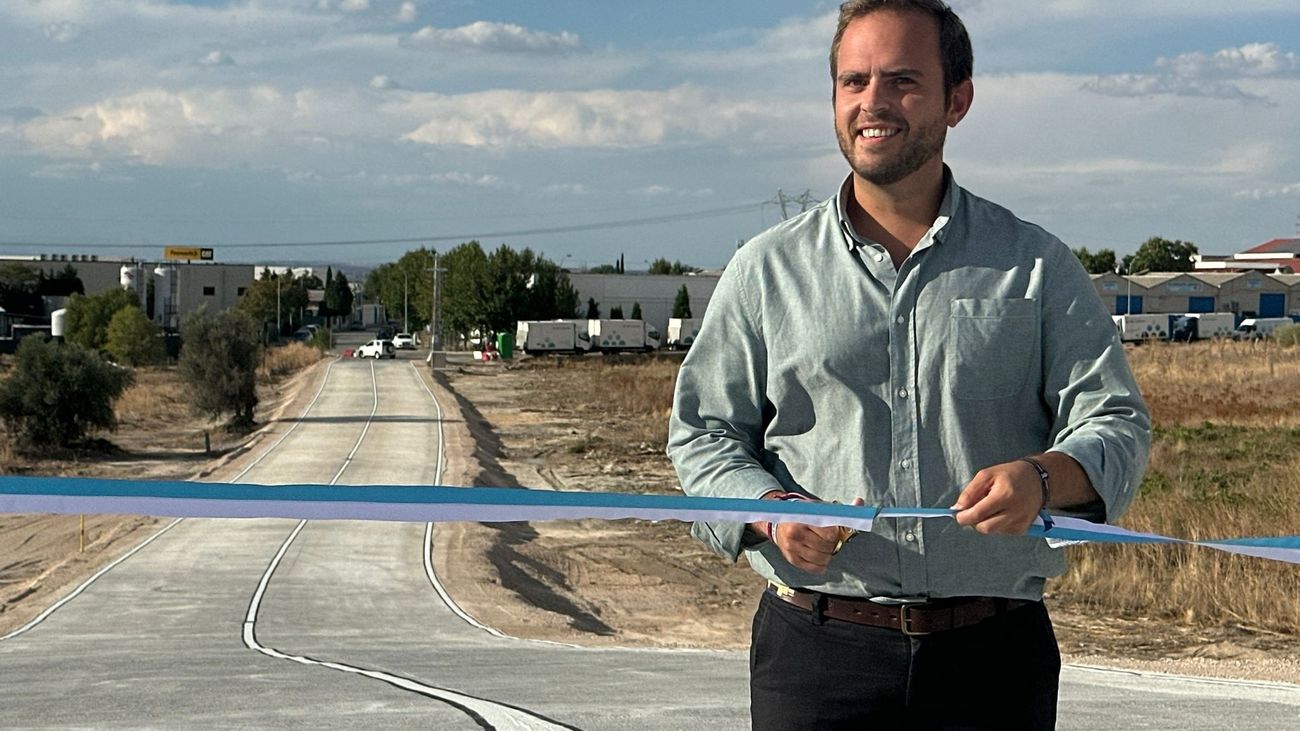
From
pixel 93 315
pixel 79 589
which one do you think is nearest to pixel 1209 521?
pixel 79 589

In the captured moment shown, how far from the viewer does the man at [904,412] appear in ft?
9.66

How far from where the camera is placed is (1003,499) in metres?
2.69

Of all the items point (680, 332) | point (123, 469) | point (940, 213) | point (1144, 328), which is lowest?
point (123, 469)

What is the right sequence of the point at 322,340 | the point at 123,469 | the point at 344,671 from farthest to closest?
the point at 322,340
the point at 123,469
the point at 344,671

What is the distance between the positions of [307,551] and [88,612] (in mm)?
6051

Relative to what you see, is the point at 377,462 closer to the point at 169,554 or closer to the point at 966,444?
the point at 169,554

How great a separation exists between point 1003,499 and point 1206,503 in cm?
2199

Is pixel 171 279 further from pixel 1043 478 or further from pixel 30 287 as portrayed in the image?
pixel 1043 478

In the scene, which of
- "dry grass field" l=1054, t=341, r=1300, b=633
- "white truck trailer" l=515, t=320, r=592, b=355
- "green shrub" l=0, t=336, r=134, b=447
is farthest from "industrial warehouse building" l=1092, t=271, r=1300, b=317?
"green shrub" l=0, t=336, r=134, b=447

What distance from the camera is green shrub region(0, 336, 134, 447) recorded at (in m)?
53.3

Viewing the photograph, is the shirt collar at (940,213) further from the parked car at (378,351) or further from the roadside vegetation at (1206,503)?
the parked car at (378,351)

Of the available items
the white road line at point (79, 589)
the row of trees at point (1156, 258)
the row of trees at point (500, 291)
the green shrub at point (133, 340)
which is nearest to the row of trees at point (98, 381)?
A: the white road line at point (79, 589)

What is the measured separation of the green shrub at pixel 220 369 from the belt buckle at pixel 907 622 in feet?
207

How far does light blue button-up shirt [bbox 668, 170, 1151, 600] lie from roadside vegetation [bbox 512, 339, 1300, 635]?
14146mm
